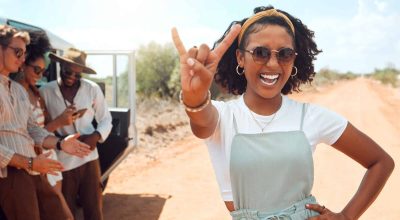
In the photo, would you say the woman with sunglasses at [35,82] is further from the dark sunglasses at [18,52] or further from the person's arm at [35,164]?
the person's arm at [35,164]

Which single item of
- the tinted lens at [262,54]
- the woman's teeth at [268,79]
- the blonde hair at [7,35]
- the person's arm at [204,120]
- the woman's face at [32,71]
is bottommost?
the woman's face at [32,71]

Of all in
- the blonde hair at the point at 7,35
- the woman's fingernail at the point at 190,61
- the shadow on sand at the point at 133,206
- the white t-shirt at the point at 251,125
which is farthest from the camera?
the shadow on sand at the point at 133,206

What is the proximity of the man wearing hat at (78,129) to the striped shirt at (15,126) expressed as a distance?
852 mm

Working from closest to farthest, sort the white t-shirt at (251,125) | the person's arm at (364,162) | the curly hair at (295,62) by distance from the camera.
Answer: the white t-shirt at (251,125) → the person's arm at (364,162) → the curly hair at (295,62)

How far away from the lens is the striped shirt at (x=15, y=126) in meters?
2.70

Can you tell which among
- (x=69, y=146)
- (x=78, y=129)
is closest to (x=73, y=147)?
(x=69, y=146)

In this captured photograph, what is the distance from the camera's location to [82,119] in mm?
4039

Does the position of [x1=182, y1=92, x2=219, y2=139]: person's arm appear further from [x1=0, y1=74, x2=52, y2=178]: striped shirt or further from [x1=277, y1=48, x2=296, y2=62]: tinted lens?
[x1=0, y1=74, x2=52, y2=178]: striped shirt

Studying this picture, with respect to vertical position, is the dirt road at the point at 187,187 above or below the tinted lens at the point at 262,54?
below

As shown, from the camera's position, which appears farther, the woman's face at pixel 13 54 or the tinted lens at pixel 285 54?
the woman's face at pixel 13 54

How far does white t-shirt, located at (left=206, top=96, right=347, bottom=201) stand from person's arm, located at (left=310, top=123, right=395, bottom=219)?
10cm

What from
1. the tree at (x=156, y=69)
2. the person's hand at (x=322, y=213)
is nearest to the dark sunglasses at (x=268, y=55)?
the person's hand at (x=322, y=213)

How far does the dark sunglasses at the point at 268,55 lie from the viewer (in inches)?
66.3

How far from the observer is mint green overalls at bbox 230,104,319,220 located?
5.20 ft
